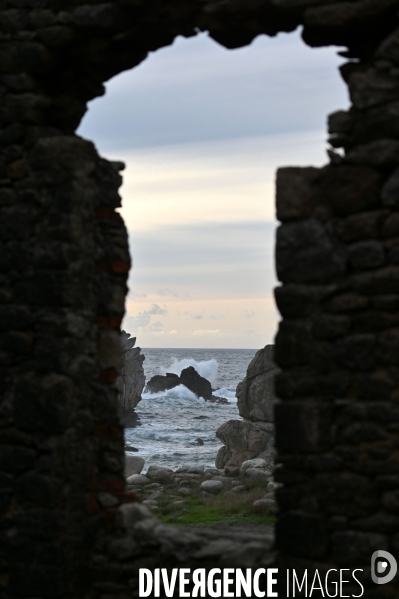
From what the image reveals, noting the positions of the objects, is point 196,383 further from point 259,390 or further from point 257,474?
point 257,474

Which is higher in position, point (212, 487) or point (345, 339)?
point (345, 339)

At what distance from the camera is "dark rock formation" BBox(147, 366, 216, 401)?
67312 mm

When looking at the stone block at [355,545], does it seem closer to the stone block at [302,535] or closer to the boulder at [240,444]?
the stone block at [302,535]

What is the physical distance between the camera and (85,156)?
4.94 m

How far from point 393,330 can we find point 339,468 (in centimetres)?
82

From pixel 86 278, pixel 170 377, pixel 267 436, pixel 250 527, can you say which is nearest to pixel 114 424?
pixel 86 278

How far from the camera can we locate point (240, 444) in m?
19.0

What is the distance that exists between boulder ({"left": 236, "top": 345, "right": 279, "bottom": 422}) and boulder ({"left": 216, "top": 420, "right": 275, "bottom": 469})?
8.08 feet

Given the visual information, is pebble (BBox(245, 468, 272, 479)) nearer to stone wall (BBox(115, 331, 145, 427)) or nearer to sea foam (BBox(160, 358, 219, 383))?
stone wall (BBox(115, 331, 145, 427))

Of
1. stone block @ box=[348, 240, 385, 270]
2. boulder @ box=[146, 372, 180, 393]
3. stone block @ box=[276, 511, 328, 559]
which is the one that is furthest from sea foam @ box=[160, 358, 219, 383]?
stone block @ box=[348, 240, 385, 270]

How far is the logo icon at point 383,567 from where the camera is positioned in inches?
155

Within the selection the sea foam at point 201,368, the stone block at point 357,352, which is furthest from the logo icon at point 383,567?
the sea foam at point 201,368

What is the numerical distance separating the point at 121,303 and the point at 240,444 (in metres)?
14.2

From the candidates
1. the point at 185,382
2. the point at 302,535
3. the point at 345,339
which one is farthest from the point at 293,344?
the point at 185,382
